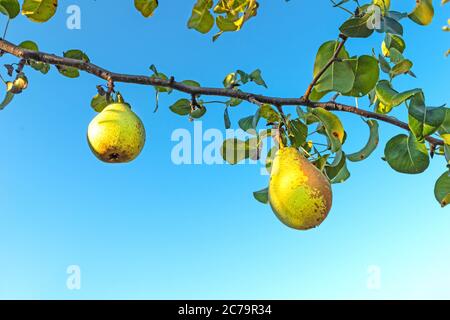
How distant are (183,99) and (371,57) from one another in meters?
0.75

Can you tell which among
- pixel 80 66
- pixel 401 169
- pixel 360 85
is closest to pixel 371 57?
pixel 360 85

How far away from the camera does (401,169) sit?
1.32 m

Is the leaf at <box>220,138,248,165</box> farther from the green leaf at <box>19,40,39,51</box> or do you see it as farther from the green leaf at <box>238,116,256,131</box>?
the green leaf at <box>19,40,39,51</box>

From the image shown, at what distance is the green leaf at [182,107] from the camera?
69.0 inches

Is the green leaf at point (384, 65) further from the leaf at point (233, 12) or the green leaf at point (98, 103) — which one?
the green leaf at point (98, 103)

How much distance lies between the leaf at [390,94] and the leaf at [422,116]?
2cm

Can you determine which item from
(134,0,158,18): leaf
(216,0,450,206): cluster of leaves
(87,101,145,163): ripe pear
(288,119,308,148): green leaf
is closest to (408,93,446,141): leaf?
(216,0,450,206): cluster of leaves

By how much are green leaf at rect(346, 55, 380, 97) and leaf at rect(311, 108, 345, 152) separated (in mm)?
143

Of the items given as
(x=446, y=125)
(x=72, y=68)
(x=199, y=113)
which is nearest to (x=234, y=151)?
A: (x=199, y=113)

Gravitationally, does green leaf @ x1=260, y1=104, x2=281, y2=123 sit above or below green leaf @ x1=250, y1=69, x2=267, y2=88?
below

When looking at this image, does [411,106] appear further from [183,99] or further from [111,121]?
[183,99]

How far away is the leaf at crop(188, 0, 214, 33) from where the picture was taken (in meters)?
1.68

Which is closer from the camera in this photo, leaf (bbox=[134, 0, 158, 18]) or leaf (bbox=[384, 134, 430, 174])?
leaf (bbox=[384, 134, 430, 174])

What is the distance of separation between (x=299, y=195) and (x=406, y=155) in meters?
0.37
